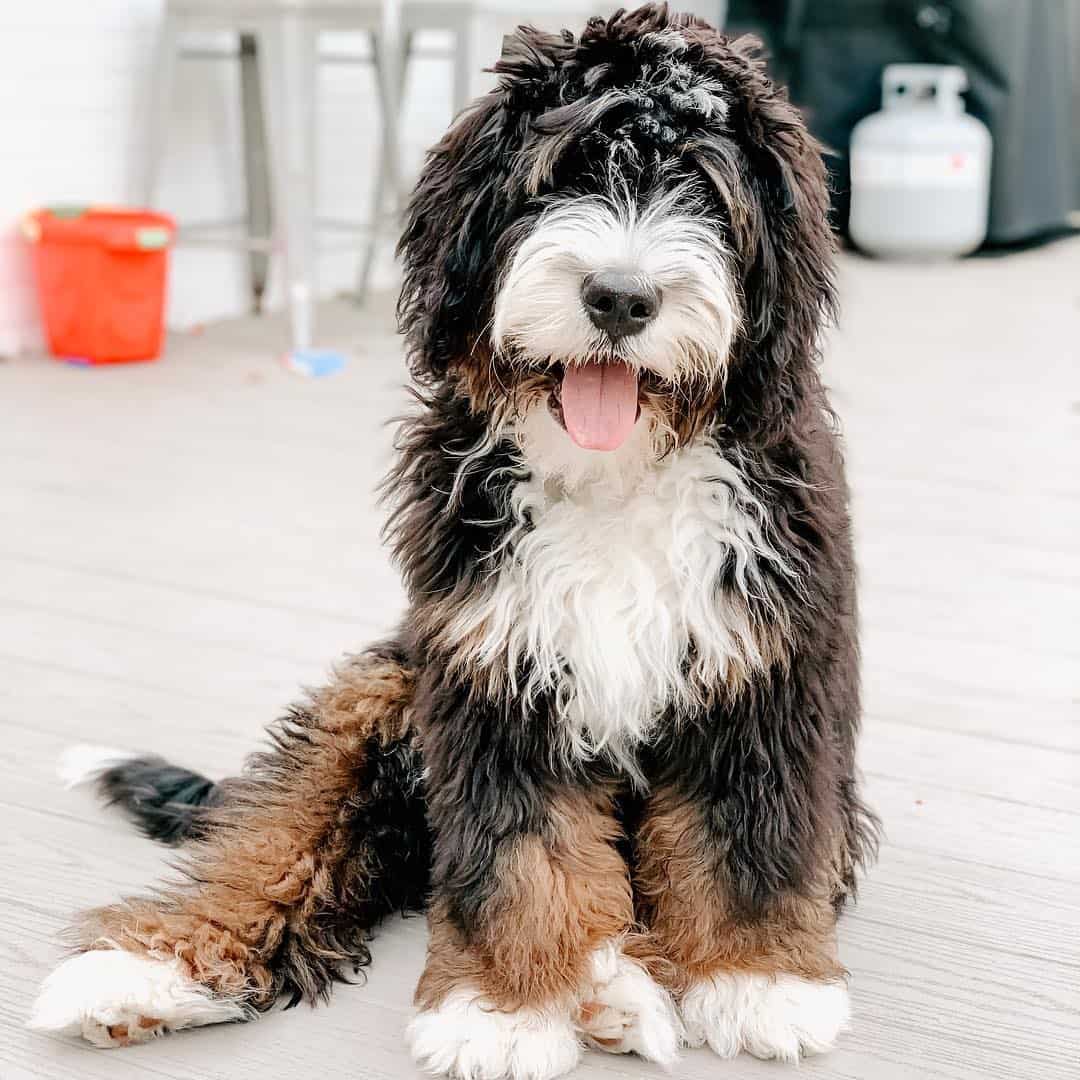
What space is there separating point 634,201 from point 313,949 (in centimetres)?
92

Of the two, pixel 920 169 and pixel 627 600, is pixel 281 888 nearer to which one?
pixel 627 600

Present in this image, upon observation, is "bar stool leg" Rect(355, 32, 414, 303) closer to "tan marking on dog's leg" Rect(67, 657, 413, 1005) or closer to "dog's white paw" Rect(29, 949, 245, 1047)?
"tan marking on dog's leg" Rect(67, 657, 413, 1005)

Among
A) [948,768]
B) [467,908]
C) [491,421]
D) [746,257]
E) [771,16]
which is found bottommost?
[948,768]

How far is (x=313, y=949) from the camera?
68.2 inches

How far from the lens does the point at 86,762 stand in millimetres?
2186

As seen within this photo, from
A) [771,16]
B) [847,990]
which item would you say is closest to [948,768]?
[847,990]

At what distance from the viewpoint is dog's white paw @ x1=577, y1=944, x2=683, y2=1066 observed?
1.61 meters

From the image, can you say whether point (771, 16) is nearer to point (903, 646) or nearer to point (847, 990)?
point (903, 646)

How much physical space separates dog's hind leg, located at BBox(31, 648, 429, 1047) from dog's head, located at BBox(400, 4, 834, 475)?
0.47 metres

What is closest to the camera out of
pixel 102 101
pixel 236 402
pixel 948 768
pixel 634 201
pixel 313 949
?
pixel 634 201

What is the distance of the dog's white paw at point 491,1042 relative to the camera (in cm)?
158

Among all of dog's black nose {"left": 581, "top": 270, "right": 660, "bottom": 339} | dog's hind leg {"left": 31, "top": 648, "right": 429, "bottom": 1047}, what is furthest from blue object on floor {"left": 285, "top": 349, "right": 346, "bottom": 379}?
dog's black nose {"left": 581, "top": 270, "right": 660, "bottom": 339}

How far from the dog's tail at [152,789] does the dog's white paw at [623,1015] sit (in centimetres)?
62

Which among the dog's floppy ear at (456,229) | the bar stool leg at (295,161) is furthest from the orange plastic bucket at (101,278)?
the dog's floppy ear at (456,229)
